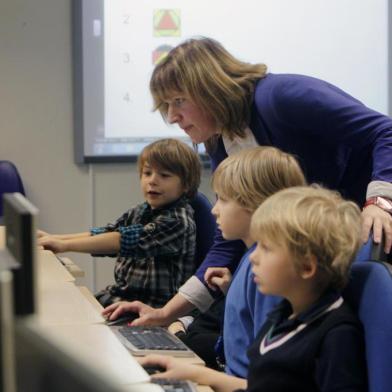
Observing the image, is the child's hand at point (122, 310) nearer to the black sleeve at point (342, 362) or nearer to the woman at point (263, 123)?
the woman at point (263, 123)

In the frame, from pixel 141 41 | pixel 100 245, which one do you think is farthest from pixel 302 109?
pixel 141 41

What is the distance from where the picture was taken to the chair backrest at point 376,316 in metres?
1.12

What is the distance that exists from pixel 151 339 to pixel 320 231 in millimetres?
598

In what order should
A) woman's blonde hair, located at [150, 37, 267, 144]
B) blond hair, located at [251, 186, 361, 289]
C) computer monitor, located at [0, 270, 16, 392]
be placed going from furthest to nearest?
1. woman's blonde hair, located at [150, 37, 267, 144]
2. blond hair, located at [251, 186, 361, 289]
3. computer monitor, located at [0, 270, 16, 392]

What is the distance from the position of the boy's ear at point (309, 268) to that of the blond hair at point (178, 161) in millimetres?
1272

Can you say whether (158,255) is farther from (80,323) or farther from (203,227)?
(80,323)

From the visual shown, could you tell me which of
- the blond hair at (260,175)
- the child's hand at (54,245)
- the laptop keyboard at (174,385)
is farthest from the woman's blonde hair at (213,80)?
the child's hand at (54,245)

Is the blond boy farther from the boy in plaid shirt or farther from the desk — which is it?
the boy in plaid shirt

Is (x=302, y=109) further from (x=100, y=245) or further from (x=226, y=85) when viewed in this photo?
(x=100, y=245)

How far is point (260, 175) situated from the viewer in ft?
5.05

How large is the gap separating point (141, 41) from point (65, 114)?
582mm

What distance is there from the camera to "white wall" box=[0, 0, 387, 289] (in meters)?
3.71

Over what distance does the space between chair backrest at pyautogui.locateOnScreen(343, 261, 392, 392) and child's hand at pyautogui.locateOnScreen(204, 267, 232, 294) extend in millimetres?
670

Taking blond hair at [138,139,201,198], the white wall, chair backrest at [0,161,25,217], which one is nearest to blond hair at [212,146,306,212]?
blond hair at [138,139,201,198]
